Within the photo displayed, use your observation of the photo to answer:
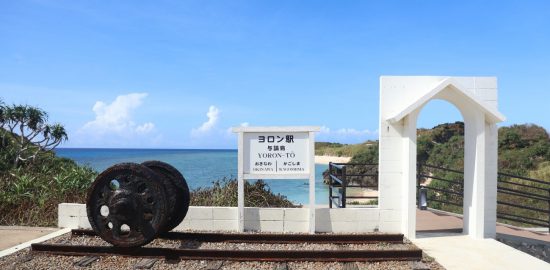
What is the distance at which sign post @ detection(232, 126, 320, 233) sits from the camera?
8.85 meters

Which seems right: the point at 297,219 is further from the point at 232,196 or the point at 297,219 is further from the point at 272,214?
the point at 232,196

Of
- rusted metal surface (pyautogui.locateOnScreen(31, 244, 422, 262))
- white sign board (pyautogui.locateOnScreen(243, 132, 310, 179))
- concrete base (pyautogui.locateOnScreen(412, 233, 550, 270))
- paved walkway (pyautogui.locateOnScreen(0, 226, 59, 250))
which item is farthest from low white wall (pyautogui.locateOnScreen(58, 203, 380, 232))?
paved walkway (pyautogui.locateOnScreen(0, 226, 59, 250))

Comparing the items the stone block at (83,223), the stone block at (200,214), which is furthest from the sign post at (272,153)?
the stone block at (83,223)

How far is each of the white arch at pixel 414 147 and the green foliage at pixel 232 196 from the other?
3.19m

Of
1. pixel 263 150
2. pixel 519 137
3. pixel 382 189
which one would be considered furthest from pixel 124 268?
pixel 519 137

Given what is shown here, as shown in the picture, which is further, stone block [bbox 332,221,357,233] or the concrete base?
stone block [bbox 332,221,357,233]

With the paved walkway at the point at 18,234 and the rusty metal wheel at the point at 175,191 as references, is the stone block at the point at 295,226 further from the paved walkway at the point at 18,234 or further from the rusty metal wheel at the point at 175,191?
the paved walkway at the point at 18,234

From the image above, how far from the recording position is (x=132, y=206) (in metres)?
6.84

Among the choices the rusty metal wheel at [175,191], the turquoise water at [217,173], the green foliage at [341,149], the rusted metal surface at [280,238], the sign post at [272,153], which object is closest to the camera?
the rusty metal wheel at [175,191]

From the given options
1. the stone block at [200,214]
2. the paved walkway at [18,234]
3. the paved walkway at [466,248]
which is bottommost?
the paved walkway at [18,234]

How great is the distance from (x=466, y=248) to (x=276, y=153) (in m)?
3.92

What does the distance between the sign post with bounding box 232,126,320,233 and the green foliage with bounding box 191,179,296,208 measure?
1.86 m

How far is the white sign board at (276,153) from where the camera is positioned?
29.1ft

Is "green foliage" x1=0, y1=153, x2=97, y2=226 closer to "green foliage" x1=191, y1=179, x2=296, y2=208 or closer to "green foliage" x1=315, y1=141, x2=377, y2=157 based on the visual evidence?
"green foliage" x1=191, y1=179, x2=296, y2=208
